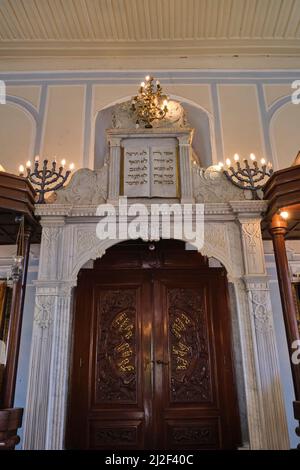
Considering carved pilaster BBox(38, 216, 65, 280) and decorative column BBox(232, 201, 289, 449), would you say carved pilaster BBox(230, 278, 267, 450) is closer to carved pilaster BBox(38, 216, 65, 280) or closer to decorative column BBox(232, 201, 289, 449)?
decorative column BBox(232, 201, 289, 449)

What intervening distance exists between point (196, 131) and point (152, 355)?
366 centimetres

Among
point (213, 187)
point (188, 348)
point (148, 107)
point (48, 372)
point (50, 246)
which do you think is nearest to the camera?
point (48, 372)

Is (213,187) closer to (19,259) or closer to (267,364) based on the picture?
(267,364)

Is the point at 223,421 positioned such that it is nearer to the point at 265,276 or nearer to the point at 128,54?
the point at 265,276

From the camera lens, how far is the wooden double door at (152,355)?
4.65 m

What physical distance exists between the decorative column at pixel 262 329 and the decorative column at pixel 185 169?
0.51 meters

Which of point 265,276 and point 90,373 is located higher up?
point 265,276

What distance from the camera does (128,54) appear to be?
6.73 meters

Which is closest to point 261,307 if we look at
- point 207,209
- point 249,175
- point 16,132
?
point 207,209

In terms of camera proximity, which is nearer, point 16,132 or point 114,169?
point 114,169

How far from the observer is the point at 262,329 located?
3.61 m

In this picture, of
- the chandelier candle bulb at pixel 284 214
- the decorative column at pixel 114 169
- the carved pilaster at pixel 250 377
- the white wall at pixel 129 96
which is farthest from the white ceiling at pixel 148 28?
the carved pilaster at pixel 250 377

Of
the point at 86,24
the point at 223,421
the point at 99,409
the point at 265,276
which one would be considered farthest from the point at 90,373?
the point at 86,24

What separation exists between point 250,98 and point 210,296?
3.51 m
